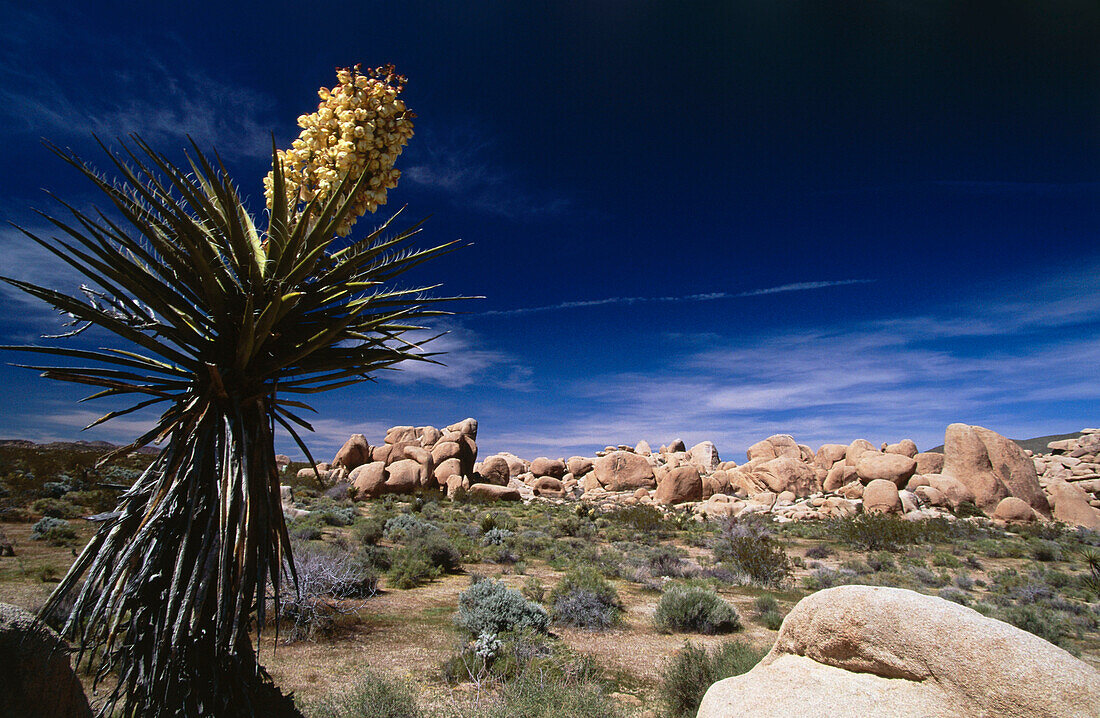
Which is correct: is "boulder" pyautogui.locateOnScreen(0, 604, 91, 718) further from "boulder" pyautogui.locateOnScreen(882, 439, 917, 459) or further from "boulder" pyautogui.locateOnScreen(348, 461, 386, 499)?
"boulder" pyautogui.locateOnScreen(882, 439, 917, 459)

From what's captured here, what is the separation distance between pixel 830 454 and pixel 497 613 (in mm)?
43081

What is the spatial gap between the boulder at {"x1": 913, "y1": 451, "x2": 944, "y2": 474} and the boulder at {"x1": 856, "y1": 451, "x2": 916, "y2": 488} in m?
0.68

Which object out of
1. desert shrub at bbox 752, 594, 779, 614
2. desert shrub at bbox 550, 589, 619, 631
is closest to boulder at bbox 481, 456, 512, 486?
desert shrub at bbox 550, 589, 619, 631

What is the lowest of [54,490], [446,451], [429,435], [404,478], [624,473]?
[54,490]

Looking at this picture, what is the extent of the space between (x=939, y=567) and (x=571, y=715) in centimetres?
1589

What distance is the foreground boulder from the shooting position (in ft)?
Result: 7.60

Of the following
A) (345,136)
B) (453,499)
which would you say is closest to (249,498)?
(345,136)

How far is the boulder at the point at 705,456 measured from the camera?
174ft

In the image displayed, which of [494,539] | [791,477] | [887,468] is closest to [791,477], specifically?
[791,477]

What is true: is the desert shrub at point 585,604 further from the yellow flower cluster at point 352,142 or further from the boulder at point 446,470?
the boulder at point 446,470

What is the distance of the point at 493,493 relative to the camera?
1241 inches

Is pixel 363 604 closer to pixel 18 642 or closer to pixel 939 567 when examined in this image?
pixel 18 642

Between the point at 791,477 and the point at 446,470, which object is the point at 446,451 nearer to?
the point at 446,470

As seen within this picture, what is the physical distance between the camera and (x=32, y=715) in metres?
2.79
